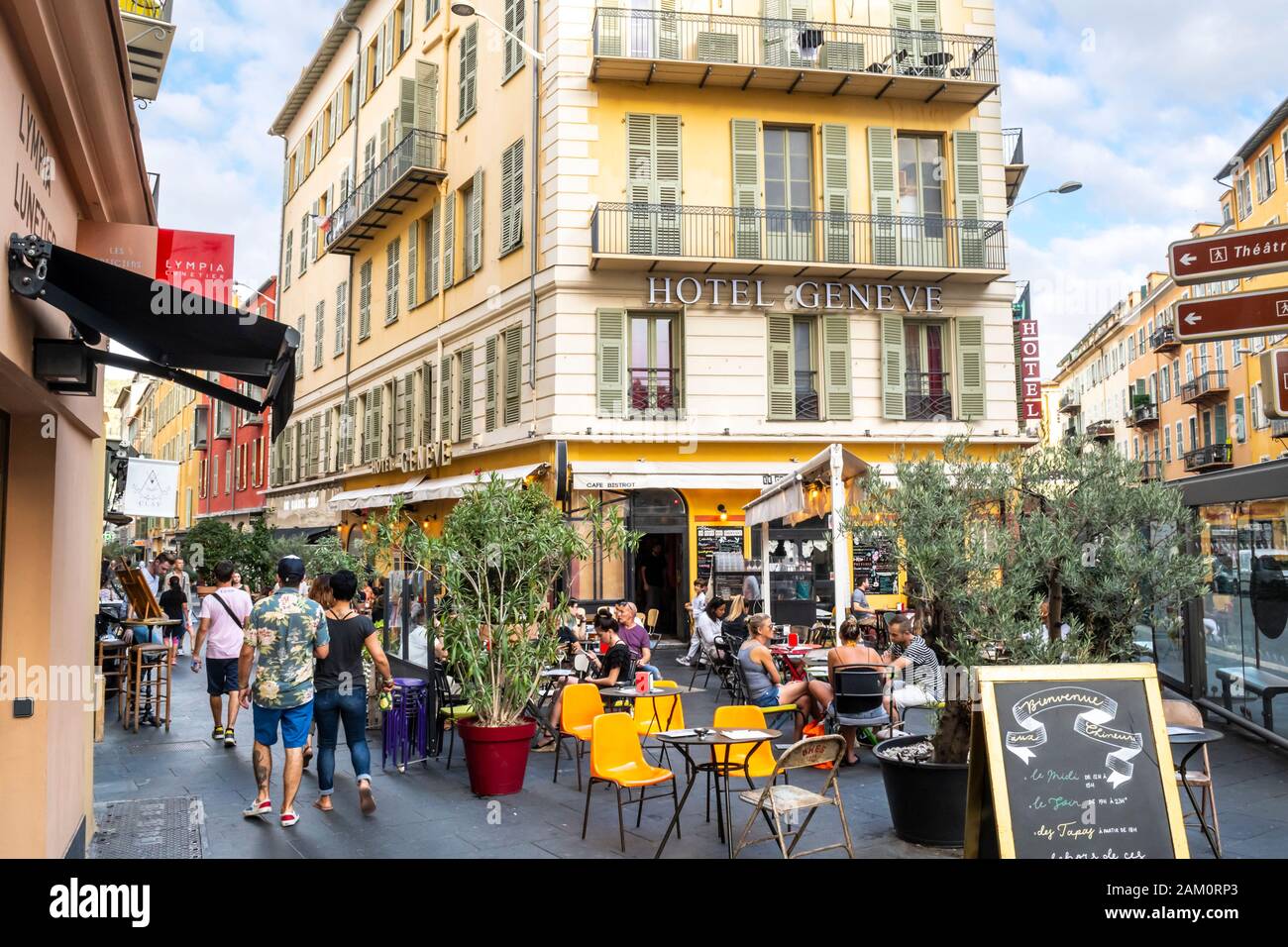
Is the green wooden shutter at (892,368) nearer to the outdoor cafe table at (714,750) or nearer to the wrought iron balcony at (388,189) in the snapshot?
the wrought iron balcony at (388,189)

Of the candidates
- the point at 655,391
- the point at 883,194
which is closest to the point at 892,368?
the point at 883,194

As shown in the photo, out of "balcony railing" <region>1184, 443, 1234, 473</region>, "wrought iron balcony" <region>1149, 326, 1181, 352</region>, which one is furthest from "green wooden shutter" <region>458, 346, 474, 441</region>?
"wrought iron balcony" <region>1149, 326, 1181, 352</region>

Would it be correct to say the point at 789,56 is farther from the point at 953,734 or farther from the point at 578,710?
the point at 953,734

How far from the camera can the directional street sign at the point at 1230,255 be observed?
22.0ft

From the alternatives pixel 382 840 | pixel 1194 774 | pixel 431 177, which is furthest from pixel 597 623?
pixel 431 177

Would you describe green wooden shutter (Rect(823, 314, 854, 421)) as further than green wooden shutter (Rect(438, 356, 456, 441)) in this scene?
No

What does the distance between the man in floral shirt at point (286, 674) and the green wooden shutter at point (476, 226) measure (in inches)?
631

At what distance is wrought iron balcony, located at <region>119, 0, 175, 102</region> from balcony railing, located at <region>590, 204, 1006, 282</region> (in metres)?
9.25

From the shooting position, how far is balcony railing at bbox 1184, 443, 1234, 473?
4041 centimetres

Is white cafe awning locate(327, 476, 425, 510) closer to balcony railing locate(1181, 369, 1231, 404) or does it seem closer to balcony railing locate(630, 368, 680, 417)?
balcony railing locate(630, 368, 680, 417)

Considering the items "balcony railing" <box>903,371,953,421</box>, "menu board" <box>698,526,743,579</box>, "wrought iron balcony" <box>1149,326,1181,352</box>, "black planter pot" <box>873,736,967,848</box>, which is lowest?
"black planter pot" <box>873,736,967,848</box>

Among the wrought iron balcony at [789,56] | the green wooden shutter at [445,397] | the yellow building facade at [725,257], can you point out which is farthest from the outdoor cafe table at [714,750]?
the green wooden shutter at [445,397]
